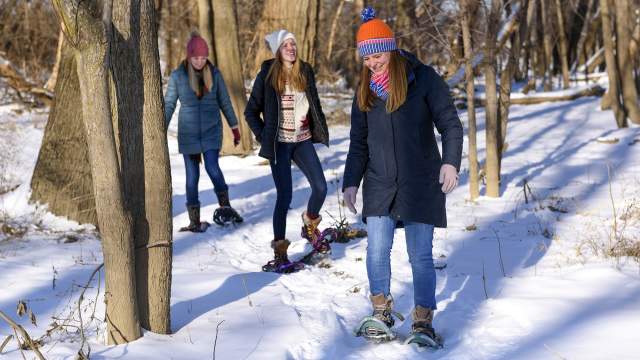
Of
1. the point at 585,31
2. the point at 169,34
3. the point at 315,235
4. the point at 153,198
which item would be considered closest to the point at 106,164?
the point at 153,198

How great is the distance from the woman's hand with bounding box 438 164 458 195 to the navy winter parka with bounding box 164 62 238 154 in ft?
13.0

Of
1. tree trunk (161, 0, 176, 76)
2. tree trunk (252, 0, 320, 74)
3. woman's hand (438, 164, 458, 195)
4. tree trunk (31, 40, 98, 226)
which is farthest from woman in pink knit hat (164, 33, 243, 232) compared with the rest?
tree trunk (161, 0, 176, 76)

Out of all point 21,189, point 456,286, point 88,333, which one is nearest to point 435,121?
point 456,286

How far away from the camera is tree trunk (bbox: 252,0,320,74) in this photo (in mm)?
10562

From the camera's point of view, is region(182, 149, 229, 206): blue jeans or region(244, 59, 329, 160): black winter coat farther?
region(182, 149, 229, 206): blue jeans

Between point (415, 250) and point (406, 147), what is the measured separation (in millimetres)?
586

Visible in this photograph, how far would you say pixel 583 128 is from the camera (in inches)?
613

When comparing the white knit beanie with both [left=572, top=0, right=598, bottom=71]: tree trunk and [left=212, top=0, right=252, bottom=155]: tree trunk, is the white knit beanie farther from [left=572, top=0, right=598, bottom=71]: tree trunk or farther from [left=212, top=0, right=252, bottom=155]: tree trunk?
[left=572, top=0, right=598, bottom=71]: tree trunk

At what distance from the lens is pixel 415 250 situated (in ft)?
13.8

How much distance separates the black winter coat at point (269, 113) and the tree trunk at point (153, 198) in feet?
6.41

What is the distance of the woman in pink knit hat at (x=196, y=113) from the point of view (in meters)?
7.45

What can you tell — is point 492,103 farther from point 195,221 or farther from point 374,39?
point 374,39

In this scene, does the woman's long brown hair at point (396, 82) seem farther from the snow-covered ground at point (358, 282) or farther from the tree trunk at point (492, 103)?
the tree trunk at point (492, 103)

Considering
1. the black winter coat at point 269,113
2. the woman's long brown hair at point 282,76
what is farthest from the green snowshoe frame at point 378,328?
the woman's long brown hair at point 282,76
